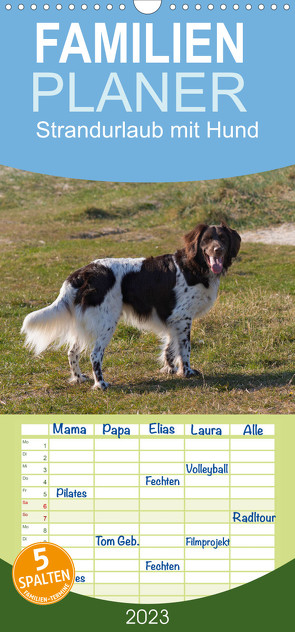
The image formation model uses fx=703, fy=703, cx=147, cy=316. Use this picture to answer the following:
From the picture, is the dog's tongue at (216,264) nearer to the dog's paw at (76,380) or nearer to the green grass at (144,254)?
the green grass at (144,254)

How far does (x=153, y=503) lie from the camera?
4.18 m

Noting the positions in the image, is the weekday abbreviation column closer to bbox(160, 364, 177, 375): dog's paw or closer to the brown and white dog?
the brown and white dog

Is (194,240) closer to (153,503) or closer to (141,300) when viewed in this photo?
(141,300)

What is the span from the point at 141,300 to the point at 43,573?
3.98m

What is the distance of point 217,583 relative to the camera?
3.98 meters

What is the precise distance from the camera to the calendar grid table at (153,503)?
4008 mm

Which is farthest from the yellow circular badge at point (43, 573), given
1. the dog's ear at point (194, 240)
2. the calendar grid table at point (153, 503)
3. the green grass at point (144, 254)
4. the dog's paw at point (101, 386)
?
the dog's ear at point (194, 240)

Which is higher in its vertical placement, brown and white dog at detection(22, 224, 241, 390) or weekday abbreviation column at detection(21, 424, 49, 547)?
brown and white dog at detection(22, 224, 241, 390)

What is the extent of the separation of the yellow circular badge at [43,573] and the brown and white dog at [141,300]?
3.32 meters

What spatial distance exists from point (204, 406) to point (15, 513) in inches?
108

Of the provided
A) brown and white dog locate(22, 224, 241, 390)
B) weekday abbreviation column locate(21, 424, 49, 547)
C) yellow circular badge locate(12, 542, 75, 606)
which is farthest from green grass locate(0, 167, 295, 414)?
yellow circular badge locate(12, 542, 75, 606)

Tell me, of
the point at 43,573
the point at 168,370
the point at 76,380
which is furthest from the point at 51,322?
the point at 43,573

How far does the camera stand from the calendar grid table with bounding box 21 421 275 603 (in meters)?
4.01

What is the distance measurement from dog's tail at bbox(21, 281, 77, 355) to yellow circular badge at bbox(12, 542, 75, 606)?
3.28 meters
